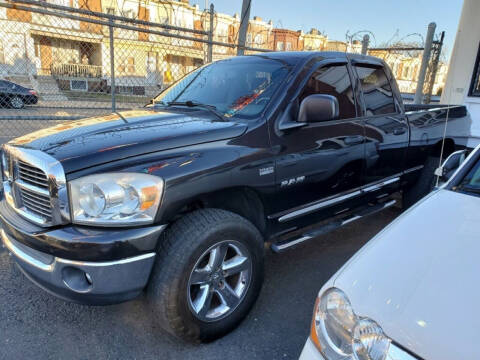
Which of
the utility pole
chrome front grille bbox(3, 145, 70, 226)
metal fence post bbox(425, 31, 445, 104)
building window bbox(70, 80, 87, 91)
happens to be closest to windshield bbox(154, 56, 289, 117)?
chrome front grille bbox(3, 145, 70, 226)

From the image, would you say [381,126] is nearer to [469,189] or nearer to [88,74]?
[469,189]

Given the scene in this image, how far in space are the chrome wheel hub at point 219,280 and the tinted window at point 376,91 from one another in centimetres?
210

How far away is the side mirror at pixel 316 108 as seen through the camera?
259 centimetres

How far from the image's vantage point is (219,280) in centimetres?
228

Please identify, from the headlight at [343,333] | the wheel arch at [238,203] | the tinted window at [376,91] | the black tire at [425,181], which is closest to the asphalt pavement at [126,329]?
the wheel arch at [238,203]

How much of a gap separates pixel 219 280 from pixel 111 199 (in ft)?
2.92

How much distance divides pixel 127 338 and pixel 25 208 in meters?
1.08

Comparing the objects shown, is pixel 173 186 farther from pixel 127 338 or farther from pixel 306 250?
pixel 306 250

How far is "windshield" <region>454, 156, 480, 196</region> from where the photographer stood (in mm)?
2031

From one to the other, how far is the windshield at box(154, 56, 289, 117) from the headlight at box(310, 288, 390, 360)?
158 cm

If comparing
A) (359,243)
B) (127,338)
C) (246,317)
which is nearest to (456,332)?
(246,317)

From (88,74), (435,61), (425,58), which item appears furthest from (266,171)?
(88,74)

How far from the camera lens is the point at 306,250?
3.63 metres

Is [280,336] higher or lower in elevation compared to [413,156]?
lower
